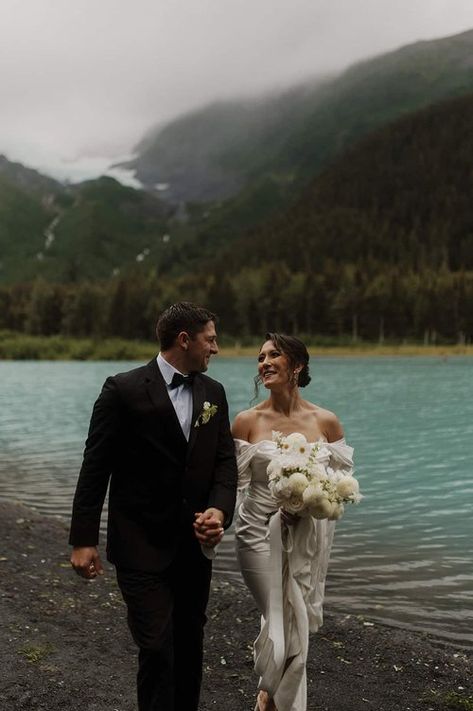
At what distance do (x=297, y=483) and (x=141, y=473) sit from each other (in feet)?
4.24

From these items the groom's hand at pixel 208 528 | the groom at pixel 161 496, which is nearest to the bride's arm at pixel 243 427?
the groom at pixel 161 496

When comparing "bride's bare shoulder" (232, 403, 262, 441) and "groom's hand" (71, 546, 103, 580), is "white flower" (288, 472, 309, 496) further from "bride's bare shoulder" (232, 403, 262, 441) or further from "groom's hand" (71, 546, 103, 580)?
"groom's hand" (71, 546, 103, 580)

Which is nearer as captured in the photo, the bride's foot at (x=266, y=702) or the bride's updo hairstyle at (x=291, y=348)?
the bride's foot at (x=266, y=702)

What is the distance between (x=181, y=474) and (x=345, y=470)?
1975mm

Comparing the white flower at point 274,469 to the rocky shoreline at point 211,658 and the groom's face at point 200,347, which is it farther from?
the rocky shoreline at point 211,658

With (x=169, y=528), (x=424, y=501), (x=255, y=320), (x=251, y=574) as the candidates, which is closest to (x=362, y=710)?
(x=251, y=574)

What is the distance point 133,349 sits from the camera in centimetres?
14938

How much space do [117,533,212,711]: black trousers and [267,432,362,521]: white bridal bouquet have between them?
2.87 feet

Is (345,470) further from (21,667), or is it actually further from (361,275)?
(361,275)

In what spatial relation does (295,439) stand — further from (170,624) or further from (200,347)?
(170,624)

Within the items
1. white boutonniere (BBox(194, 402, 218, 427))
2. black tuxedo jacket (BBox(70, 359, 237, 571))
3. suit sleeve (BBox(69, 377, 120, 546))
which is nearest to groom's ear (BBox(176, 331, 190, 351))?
black tuxedo jacket (BBox(70, 359, 237, 571))

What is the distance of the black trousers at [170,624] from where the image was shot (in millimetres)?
5652

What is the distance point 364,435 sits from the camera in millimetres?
35625

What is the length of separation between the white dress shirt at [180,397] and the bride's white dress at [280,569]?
133 centimetres
